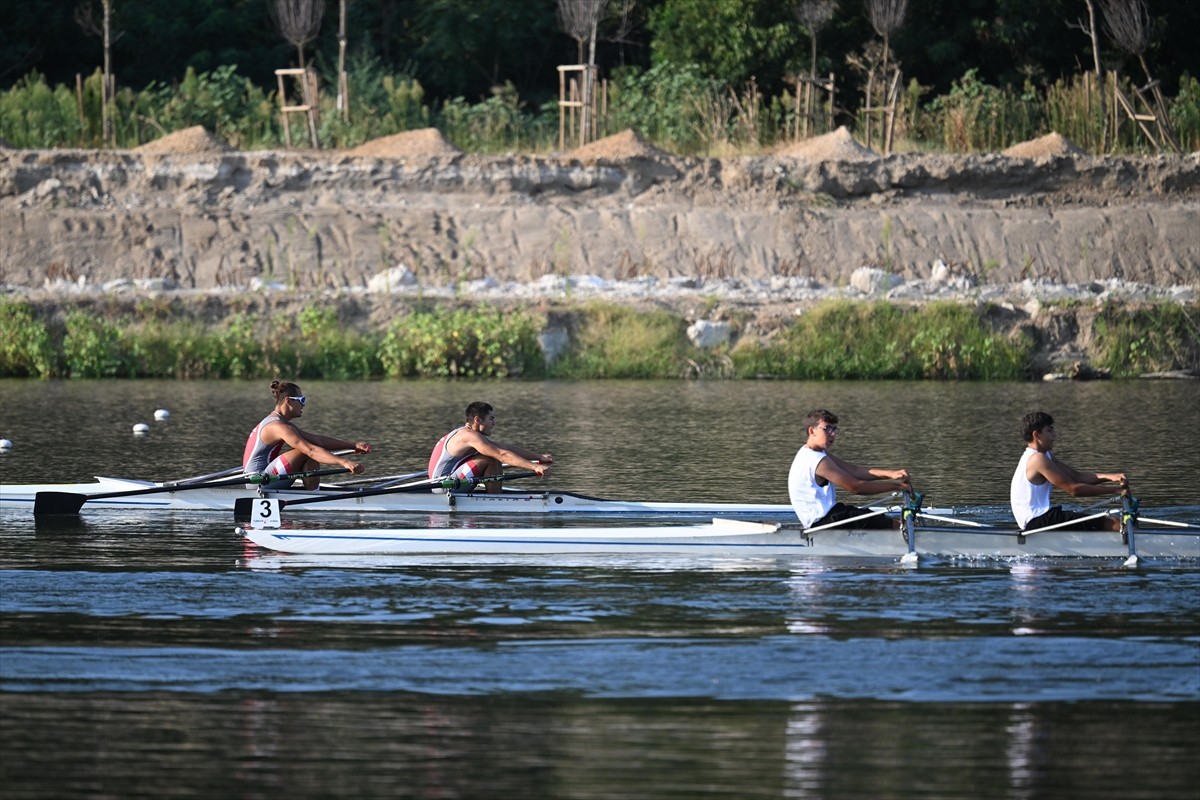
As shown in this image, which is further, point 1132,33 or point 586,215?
point 1132,33

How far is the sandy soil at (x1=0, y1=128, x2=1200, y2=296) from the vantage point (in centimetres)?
3984

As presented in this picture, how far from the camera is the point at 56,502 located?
683 inches

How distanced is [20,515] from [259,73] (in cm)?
3245

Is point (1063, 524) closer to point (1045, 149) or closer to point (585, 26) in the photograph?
point (585, 26)

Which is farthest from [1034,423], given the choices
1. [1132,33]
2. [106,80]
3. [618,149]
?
[106,80]

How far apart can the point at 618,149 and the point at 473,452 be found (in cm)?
2527

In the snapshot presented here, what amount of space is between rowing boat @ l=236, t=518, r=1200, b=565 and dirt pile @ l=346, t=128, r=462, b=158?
27114 millimetres

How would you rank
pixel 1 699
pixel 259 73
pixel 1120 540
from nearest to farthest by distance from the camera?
pixel 1 699, pixel 1120 540, pixel 259 73

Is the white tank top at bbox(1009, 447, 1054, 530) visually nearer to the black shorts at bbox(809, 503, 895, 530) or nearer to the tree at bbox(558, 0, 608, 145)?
the black shorts at bbox(809, 503, 895, 530)

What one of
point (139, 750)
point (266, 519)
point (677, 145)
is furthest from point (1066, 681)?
point (677, 145)

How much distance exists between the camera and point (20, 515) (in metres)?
17.7

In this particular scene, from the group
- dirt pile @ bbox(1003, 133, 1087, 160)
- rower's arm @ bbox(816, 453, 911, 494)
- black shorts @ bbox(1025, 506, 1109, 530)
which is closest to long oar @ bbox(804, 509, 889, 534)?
rower's arm @ bbox(816, 453, 911, 494)

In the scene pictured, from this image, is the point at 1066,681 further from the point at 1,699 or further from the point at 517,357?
the point at 517,357

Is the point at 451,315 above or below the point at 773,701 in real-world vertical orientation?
above
